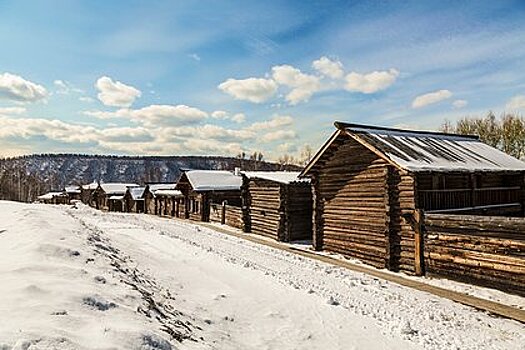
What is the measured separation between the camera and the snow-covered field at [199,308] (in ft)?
16.3

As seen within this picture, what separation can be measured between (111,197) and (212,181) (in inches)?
1410

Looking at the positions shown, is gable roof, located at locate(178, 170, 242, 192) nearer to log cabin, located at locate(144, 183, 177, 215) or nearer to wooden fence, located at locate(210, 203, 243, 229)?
wooden fence, located at locate(210, 203, 243, 229)

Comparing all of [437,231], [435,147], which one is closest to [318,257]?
[437,231]

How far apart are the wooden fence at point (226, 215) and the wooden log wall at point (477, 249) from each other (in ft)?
58.2

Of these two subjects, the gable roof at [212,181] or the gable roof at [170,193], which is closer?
the gable roof at [212,181]

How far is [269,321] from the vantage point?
8266 mm

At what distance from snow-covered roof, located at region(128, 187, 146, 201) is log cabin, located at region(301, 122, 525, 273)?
143 ft

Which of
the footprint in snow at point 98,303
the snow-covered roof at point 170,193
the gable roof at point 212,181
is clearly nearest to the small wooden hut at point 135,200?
the snow-covered roof at point 170,193

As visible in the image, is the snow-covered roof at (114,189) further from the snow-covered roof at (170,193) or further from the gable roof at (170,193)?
the snow-covered roof at (170,193)

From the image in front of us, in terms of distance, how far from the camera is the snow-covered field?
4961 mm

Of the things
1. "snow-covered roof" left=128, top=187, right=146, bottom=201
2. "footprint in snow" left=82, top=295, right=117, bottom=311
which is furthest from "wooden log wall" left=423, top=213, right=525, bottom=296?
"snow-covered roof" left=128, top=187, right=146, bottom=201

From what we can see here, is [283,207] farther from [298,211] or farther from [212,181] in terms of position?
[212,181]

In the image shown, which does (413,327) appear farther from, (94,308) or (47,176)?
(47,176)

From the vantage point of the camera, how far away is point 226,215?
32.9 meters
